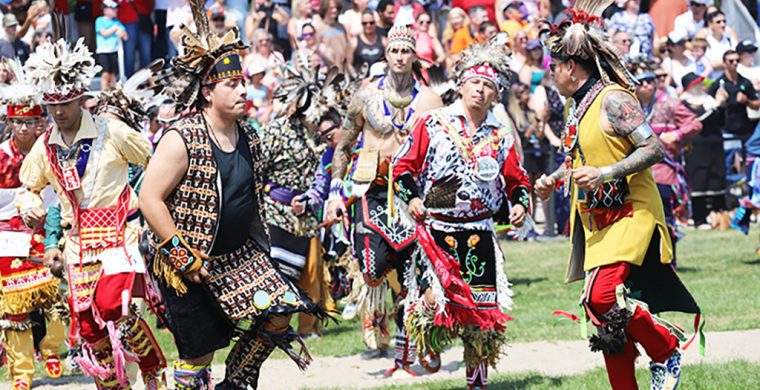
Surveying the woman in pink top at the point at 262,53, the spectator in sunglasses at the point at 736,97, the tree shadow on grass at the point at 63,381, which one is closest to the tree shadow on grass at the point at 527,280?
the spectator in sunglasses at the point at 736,97

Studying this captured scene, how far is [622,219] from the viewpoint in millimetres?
6336

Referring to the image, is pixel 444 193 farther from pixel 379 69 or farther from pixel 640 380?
pixel 379 69

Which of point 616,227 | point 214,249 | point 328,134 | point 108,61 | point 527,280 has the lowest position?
point 527,280

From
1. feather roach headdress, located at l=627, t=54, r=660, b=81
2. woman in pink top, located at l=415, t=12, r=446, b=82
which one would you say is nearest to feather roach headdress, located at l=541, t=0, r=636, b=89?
feather roach headdress, located at l=627, t=54, r=660, b=81

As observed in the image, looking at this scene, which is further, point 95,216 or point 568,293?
point 568,293

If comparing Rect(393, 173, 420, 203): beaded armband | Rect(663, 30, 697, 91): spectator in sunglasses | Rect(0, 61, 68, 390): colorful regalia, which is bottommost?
Rect(0, 61, 68, 390): colorful regalia

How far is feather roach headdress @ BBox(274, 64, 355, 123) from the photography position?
10.4m

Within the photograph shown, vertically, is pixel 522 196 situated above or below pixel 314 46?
below

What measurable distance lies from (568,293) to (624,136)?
623cm

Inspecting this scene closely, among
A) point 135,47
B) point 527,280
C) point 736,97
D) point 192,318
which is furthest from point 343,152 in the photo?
point 135,47

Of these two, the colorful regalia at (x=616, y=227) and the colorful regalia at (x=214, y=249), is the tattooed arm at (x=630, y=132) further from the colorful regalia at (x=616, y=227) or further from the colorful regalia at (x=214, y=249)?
the colorful regalia at (x=214, y=249)

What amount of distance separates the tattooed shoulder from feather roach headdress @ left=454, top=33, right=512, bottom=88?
1518mm

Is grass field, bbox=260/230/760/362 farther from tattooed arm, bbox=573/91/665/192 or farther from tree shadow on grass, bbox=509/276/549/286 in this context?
tattooed arm, bbox=573/91/665/192

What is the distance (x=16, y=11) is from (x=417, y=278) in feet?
33.2
